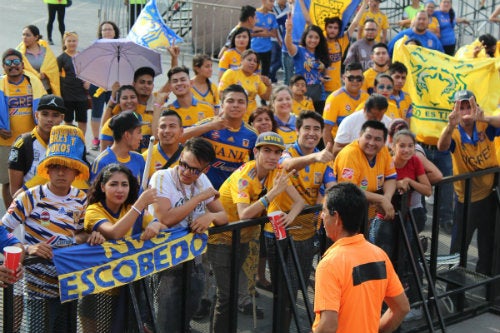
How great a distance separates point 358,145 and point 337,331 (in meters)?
3.08

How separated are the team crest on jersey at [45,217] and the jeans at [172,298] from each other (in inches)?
35.9

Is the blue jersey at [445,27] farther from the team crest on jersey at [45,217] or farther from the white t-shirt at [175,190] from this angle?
the team crest on jersey at [45,217]

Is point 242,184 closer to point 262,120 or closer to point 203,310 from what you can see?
point 203,310

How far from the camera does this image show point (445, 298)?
9305 millimetres

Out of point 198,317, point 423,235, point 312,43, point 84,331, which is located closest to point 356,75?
point 312,43

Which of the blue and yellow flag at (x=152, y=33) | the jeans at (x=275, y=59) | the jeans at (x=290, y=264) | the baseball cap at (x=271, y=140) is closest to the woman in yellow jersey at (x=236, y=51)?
the blue and yellow flag at (x=152, y=33)

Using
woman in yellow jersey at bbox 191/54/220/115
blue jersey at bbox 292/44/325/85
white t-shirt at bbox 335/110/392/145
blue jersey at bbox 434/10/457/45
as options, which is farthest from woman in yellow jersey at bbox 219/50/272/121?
blue jersey at bbox 434/10/457/45

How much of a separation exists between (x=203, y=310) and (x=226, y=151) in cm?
214

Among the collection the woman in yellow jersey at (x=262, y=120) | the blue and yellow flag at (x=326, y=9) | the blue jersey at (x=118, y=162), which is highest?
the blue and yellow flag at (x=326, y=9)

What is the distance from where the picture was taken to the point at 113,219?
6.63m

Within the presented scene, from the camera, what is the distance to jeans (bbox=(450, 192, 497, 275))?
9.40 metres

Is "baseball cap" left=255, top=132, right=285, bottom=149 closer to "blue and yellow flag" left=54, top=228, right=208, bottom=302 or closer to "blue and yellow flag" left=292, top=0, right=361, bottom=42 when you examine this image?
"blue and yellow flag" left=54, top=228, right=208, bottom=302

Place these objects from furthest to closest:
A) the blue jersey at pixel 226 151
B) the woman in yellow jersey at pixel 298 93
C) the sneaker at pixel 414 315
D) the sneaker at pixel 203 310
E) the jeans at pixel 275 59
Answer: the jeans at pixel 275 59, the woman in yellow jersey at pixel 298 93, the blue jersey at pixel 226 151, the sneaker at pixel 414 315, the sneaker at pixel 203 310

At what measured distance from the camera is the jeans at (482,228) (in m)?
9.40
